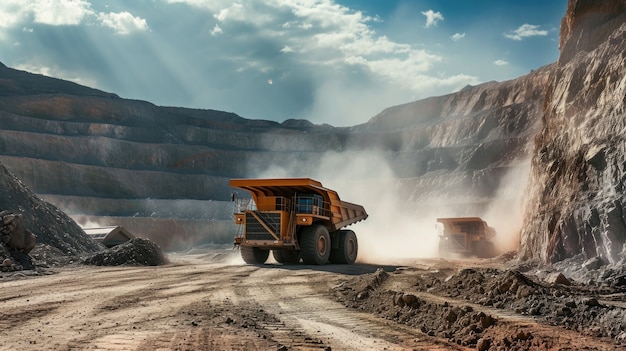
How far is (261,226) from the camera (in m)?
20.1

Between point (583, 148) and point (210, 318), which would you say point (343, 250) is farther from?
point (210, 318)

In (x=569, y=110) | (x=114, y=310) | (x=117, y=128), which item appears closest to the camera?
(x=114, y=310)

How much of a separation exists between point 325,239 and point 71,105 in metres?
71.5

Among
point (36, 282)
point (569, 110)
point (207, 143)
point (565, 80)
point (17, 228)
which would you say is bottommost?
point (36, 282)

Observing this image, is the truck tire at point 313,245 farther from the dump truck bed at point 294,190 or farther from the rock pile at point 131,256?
the rock pile at point 131,256

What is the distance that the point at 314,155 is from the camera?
84.4 meters

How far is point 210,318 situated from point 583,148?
14.4 meters

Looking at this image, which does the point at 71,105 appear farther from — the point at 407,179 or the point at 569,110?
the point at 569,110

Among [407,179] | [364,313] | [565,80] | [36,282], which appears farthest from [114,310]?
[407,179]

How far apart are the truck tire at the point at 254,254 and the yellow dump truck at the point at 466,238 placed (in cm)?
1507

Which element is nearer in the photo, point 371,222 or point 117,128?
point 371,222

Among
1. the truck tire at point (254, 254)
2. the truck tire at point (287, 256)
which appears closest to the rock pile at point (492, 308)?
the truck tire at point (287, 256)

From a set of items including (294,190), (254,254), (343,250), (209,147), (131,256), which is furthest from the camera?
(209,147)

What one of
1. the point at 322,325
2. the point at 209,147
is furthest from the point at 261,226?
the point at 209,147
